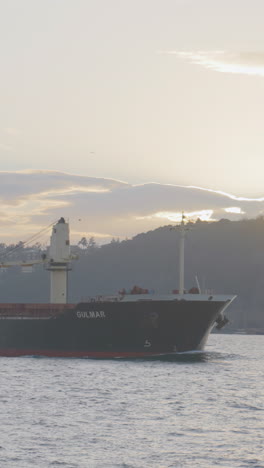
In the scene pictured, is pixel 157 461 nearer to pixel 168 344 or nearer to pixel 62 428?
pixel 62 428

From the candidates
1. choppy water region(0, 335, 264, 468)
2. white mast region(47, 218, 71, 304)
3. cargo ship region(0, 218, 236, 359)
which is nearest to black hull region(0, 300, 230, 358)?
cargo ship region(0, 218, 236, 359)

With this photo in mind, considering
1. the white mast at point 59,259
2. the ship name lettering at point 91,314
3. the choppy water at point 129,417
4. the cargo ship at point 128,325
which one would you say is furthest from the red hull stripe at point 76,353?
the white mast at point 59,259

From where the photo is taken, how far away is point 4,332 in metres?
80.3

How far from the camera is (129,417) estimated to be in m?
40.4

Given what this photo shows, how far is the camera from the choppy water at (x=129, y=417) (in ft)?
102

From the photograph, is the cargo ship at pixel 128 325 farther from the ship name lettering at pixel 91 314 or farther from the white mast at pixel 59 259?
the white mast at pixel 59 259

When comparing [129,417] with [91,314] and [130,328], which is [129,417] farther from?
[91,314]

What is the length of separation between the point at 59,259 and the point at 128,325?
15533 millimetres

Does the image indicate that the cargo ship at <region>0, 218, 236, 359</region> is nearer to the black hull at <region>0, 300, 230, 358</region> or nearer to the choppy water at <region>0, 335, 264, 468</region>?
the black hull at <region>0, 300, 230, 358</region>

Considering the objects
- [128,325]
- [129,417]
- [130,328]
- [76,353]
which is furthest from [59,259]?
[129,417]

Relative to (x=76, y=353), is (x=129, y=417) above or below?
below

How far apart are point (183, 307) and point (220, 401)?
23537 millimetres

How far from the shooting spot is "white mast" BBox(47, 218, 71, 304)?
274ft

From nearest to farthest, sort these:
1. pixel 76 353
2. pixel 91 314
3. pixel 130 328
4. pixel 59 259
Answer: pixel 130 328, pixel 91 314, pixel 76 353, pixel 59 259
